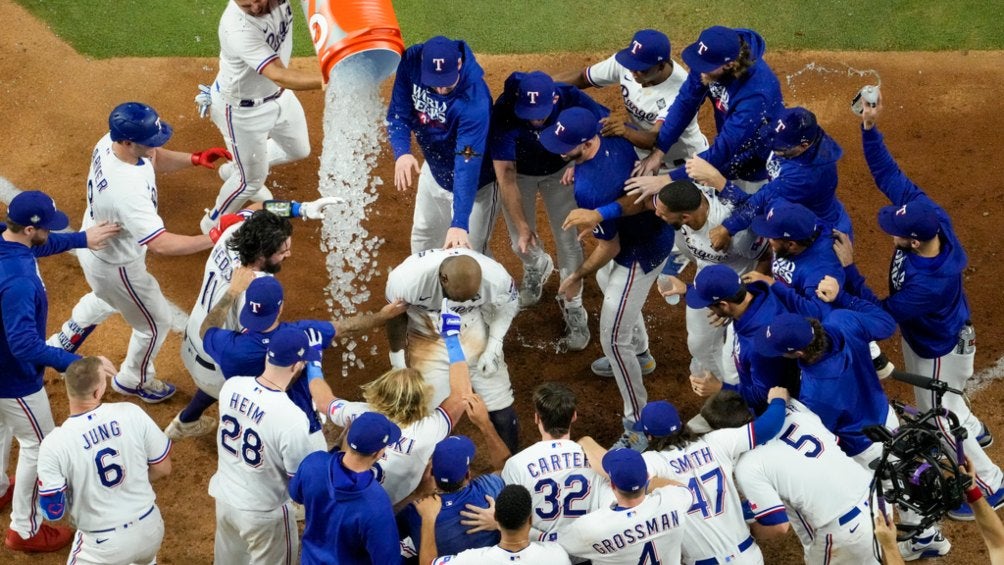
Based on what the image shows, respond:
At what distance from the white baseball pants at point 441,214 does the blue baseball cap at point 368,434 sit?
2778mm

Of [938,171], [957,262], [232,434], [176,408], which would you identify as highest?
[957,262]

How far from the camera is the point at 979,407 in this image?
7.30 meters

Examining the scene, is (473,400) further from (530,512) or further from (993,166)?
A: (993,166)

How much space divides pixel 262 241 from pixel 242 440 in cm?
121

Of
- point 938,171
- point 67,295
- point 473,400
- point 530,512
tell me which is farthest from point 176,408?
point 938,171

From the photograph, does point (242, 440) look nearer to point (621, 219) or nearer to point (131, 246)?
point (131, 246)

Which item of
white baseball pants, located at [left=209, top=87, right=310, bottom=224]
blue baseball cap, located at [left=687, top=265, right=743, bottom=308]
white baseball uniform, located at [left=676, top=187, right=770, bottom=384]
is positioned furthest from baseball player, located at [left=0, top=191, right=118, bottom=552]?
white baseball uniform, located at [left=676, top=187, right=770, bottom=384]

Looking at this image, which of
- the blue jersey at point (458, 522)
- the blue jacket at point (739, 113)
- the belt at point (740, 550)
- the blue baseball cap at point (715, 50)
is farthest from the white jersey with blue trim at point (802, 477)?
the blue baseball cap at point (715, 50)

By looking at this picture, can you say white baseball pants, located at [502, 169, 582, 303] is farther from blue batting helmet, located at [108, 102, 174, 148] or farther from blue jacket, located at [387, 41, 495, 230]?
blue batting helmet, located at [108, 102, 174, 148]

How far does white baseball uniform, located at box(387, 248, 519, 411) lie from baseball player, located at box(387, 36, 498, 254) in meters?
0.44

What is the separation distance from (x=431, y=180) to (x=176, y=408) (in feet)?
7.63

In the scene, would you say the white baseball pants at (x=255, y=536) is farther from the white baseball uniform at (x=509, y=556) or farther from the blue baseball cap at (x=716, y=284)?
the blue baseball cap at (x=716, y=284)

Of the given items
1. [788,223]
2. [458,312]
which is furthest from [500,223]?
[788,223]

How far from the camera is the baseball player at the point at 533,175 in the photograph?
6.96 m
